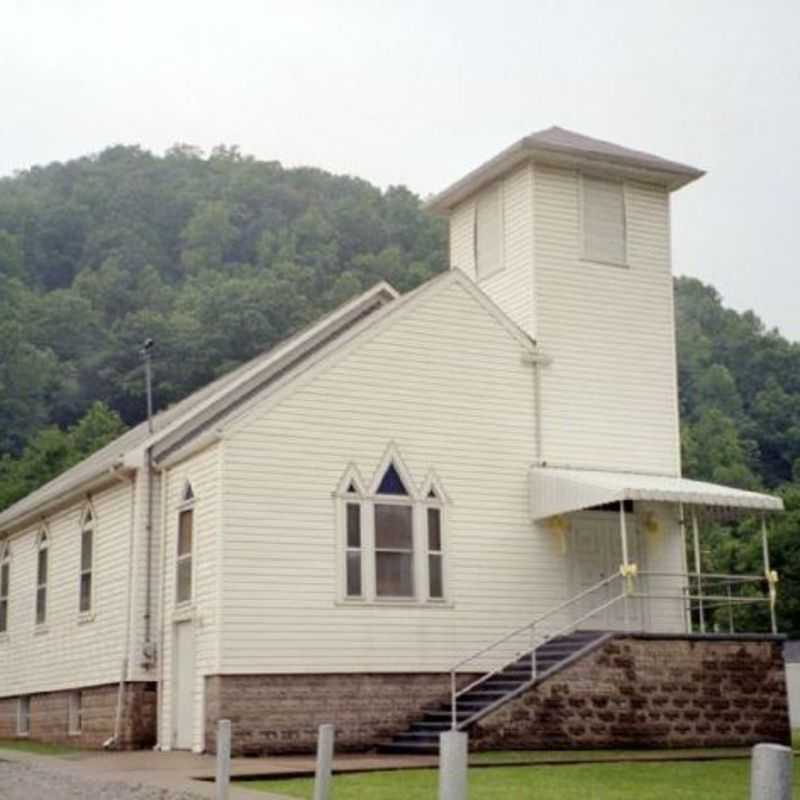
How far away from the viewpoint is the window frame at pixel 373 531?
24812mm

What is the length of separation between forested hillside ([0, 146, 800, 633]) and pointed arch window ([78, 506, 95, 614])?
3162cm

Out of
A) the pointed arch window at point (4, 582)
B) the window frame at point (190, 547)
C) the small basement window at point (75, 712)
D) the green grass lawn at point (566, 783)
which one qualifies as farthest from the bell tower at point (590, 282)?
the pointed arch window at point (4, 582)

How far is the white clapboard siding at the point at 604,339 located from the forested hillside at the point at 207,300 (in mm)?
34222

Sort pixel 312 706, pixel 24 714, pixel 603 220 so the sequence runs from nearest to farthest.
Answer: pixel 312 706 → pixel 603 220 → pixel 24 714

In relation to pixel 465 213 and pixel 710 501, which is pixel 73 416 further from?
pixel 710 501

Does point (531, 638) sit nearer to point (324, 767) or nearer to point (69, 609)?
point (69, 609)

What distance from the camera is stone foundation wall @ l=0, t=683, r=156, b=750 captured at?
1016 inches

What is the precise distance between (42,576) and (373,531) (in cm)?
1045

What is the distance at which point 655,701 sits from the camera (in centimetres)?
2469

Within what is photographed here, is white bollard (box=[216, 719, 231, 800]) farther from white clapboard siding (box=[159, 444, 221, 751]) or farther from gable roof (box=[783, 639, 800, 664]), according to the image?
gable roof (box=[783, 639, 800, 664])

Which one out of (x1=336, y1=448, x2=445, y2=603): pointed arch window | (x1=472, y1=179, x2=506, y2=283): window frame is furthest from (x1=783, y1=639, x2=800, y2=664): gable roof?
(x1=336, y1=448, x2=445, y2=603): pointed arch window

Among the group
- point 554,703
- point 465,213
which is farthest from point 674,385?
point 554,703

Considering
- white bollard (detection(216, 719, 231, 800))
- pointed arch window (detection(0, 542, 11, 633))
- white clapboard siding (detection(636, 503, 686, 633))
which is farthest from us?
pointed arch window (detection(0, 542, 11, 633))

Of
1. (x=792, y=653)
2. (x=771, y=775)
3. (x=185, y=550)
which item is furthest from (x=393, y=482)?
(x=792, y=653)
